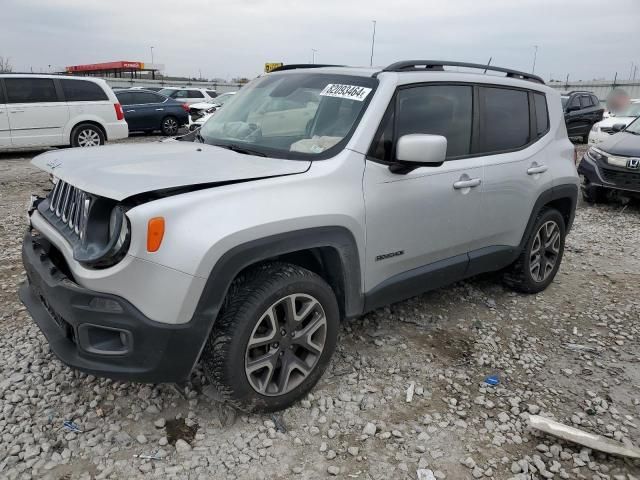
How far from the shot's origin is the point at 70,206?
2658 millimetres

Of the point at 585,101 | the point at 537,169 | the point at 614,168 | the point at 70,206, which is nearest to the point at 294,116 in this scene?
the point at 70,206

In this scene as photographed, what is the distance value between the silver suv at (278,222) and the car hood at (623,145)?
15.3 feet

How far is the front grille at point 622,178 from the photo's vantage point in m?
7.61

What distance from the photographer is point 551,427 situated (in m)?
2.70

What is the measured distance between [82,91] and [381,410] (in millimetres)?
10355

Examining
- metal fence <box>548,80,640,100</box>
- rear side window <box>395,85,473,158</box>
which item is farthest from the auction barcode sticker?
metal fence <box>548,80,640,100</box>

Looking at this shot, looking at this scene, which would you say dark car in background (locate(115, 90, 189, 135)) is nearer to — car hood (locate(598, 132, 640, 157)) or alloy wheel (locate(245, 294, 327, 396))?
car hood (locate(598, 132, 640, 157))

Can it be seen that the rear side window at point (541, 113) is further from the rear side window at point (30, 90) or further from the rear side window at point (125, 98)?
the rear side window at point (125, 98)

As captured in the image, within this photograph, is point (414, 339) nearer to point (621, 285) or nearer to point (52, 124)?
point (621, 285)

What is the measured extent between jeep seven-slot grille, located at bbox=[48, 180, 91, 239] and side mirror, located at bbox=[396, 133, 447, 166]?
1609 mm

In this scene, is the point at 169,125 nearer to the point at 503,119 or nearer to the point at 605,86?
the point at 503,119

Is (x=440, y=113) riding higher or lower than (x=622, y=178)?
higher

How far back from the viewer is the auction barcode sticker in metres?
3.06

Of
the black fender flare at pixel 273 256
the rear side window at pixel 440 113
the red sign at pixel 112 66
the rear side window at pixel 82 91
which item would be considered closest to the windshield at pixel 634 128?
the rear side window at pixel 440 113
